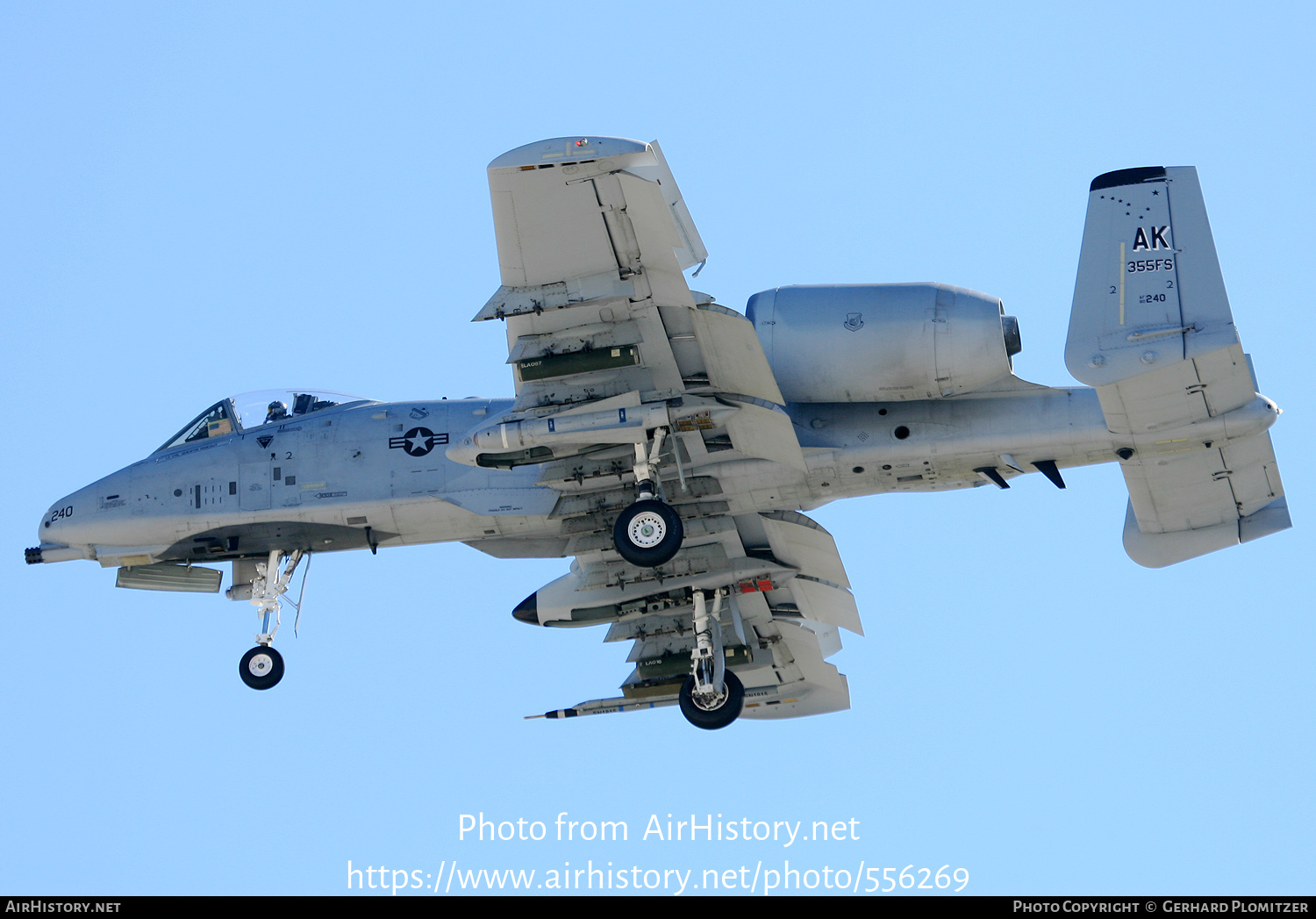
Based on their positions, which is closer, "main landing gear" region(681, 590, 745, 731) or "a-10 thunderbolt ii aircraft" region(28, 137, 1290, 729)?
"a-10 thunderbolt ii aircraft" region(28, 137, 1290, 729)

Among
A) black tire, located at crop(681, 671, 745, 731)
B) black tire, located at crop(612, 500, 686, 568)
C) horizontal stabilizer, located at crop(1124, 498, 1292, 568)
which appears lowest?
black tire, located at crop(681, 671, 745, 731)

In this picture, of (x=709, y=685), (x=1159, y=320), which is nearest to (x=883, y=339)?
(x=1159, y=320)

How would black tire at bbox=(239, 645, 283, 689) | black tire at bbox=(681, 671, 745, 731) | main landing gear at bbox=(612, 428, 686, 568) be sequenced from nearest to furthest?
main landing gear at bbox=(612, 428, 686, 568), black tire at bbox=(681, 671, 745, 731), black tire at bbox=(239, 645, 283, 689)

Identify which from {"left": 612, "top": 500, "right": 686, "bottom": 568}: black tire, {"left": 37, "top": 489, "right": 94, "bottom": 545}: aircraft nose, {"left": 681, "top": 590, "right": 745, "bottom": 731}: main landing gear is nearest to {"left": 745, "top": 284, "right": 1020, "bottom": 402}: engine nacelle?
{"left": 612, "top": 500, "right": 686, "bottom": 568}: black tire

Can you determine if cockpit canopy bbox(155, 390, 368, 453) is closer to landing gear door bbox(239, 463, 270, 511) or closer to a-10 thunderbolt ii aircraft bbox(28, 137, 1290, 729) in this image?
a-10 thunderbolt ii aircraft bbox(28, 137, 1290, 729)

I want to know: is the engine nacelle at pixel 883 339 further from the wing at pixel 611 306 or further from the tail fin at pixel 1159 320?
Answer: the tail fin at pixel 1159 320

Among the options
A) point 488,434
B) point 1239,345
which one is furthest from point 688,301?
point 1239,345

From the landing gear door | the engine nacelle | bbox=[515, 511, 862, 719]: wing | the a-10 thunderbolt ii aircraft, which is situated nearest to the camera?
the a-10 thunderbolt ii aircraft

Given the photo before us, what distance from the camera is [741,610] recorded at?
22.4 meters

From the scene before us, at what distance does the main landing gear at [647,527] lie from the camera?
18562 mm

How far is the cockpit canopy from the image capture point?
70.8 feet

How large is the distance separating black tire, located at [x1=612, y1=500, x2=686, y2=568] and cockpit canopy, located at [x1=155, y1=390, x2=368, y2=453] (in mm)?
4928

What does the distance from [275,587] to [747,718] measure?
294 inches

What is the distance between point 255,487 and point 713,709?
6837 millimetres
